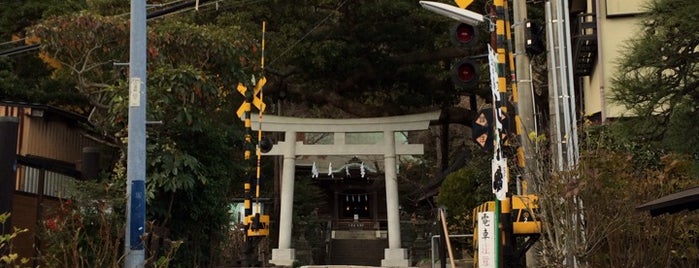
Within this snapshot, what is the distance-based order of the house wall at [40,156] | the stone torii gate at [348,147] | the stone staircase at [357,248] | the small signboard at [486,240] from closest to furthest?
the small signboard at [486,240]
the house wall at [40,156]
the stone torii gate at [348,147]
the stone staircase at [357,248]

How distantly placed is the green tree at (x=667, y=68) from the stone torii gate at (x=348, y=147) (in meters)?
14.7

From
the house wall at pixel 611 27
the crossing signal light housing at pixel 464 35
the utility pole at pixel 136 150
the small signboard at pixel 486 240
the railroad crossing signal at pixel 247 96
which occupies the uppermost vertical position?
the house wall at pixel 611 27

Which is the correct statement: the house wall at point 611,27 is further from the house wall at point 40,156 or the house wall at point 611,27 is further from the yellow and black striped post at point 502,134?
the house wall at point 40,156

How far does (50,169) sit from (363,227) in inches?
1081

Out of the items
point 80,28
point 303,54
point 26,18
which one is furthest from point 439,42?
point 80,28

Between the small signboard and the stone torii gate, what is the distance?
15957 millimetres

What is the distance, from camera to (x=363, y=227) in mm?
39250

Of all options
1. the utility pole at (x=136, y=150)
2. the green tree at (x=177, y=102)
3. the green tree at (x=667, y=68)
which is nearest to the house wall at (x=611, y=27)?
the green tree at (x=667, y=68)

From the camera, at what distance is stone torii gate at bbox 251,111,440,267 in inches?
1015

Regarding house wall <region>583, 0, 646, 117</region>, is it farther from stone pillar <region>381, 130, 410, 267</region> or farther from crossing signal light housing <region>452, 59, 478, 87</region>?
stone pillar <region>381, 130, 410, 267</region>

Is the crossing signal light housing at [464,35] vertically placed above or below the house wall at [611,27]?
below

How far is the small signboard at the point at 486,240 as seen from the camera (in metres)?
9.52

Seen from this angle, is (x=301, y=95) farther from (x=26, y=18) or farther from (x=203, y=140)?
(x=203, y=140)

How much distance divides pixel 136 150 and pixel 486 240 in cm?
447
